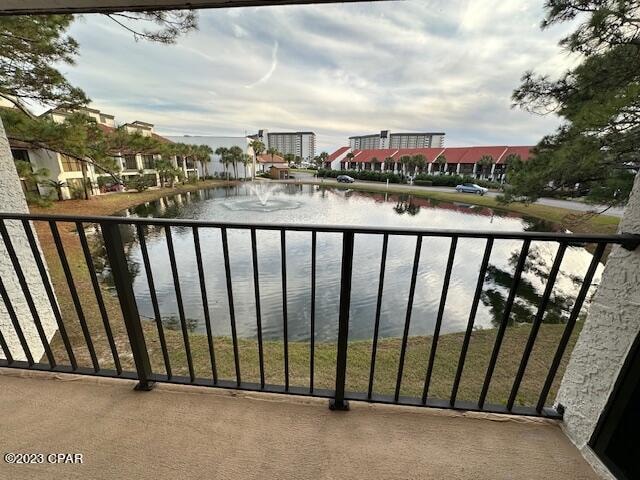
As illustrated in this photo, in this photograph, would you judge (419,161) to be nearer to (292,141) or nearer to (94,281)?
(94,281)

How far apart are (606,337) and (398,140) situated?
50524 mm

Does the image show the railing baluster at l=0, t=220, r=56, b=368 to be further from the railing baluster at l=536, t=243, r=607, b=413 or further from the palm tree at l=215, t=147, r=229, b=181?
the palm tree at l=215, t=147, r=229, b=181

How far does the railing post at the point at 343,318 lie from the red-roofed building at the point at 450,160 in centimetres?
2723

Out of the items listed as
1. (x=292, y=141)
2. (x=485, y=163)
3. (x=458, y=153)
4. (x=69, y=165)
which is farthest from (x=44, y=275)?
(x=292, y=141)

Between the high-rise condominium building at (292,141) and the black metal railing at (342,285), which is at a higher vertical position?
the high-rise condominium building at (292,141)

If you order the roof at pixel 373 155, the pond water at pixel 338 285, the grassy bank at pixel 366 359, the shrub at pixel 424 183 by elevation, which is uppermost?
the roof at pixel 373 155

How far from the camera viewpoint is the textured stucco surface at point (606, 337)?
99 cm

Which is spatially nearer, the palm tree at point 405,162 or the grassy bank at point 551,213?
the grassy bank at point 551,213

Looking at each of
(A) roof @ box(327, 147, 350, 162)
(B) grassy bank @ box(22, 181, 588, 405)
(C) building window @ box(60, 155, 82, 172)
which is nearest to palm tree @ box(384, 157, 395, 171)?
(A) roof @ box(327, 147, 350, 162)

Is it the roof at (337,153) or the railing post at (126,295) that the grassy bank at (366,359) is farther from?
the roof at (337,153)

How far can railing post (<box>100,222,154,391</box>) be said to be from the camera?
1176 mm

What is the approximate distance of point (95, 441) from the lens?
1.15 m

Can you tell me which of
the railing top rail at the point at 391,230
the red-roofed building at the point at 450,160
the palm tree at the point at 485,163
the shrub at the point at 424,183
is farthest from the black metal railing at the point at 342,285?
the palm tree at the point at 485,163

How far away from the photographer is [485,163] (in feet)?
89.7
